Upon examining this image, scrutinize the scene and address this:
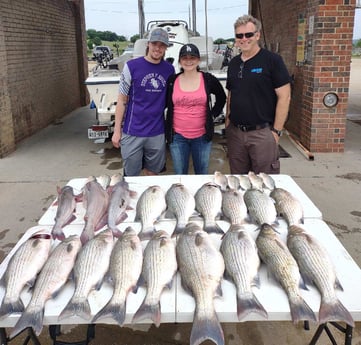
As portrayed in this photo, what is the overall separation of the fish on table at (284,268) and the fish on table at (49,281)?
36.6 inches

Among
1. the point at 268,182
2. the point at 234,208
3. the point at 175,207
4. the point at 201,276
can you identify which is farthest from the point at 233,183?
the point at 201,276

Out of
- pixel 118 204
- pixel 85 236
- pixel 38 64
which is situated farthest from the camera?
pixel 38 64

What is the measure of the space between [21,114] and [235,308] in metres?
7.58

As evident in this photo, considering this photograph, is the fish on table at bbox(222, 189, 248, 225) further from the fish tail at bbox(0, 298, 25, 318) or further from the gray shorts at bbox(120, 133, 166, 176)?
the gray shorts at bbox(120, 133, 166, 176)

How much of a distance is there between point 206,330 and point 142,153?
2.53m

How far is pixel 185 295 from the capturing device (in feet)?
6.15

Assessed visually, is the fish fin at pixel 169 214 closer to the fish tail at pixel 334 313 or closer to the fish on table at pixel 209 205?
the fish on table at pixel 209 205

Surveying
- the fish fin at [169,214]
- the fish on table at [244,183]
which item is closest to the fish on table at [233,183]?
the fish on table at [244,183]

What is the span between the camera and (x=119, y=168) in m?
6.41

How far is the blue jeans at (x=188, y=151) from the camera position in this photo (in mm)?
3805

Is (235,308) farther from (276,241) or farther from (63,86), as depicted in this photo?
(63,86)

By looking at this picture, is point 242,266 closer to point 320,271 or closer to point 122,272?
point 320,271

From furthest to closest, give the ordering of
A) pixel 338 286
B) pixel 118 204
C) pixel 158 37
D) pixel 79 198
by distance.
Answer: pixel 158 37 < pixel 79 198 < pixel 118 204 < pixel 338 286

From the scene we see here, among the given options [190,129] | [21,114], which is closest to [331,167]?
[190,129]
